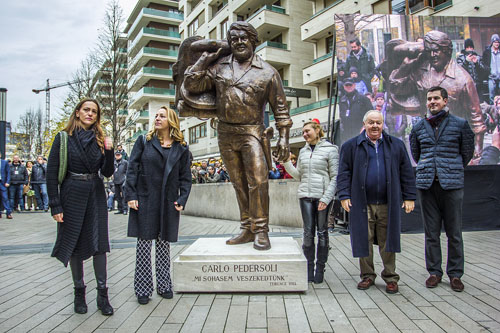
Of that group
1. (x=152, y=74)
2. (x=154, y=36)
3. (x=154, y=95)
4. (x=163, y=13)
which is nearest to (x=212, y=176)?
(x=154, y=95)

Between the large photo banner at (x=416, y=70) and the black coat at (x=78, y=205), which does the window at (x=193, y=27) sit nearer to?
the large photo banner at (x=416, y=70)

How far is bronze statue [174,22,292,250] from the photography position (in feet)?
14.9


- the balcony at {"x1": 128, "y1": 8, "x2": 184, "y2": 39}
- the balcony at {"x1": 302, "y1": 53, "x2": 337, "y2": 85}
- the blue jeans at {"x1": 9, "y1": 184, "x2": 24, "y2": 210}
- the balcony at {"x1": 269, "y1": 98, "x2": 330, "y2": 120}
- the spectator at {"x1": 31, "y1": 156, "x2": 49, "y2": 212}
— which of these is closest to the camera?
the blue jeans at {"x1": 9, "y1": 184, "x2": 24, "y2": 210}

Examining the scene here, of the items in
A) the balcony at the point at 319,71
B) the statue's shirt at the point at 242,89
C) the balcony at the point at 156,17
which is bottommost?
the statue's shirt at the point at 242,89

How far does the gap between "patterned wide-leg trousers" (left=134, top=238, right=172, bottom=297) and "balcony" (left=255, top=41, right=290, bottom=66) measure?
25952mm

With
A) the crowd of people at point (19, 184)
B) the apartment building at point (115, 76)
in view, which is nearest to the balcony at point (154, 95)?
the apartment building at point (115, 76)

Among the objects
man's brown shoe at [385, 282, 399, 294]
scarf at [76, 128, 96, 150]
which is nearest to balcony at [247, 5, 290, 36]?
scarf at [76, 128, 96, 150]

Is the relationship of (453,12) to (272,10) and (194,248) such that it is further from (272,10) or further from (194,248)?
(194,248)

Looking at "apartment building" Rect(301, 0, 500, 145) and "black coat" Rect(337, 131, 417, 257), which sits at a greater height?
"apartment building" Rect(301, 0, 500, 145)

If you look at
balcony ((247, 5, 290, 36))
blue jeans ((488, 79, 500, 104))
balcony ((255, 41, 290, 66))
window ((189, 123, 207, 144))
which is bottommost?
blue jeans ((488, 79, 500, 104))

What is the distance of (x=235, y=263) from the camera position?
4.21m

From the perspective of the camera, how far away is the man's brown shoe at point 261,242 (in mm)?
4406

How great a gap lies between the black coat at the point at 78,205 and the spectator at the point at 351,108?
721 centimetres

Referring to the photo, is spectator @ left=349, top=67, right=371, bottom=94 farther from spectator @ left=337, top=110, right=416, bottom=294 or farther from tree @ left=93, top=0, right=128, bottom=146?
tree @ left=93, top=0, right=128, bottom=146
